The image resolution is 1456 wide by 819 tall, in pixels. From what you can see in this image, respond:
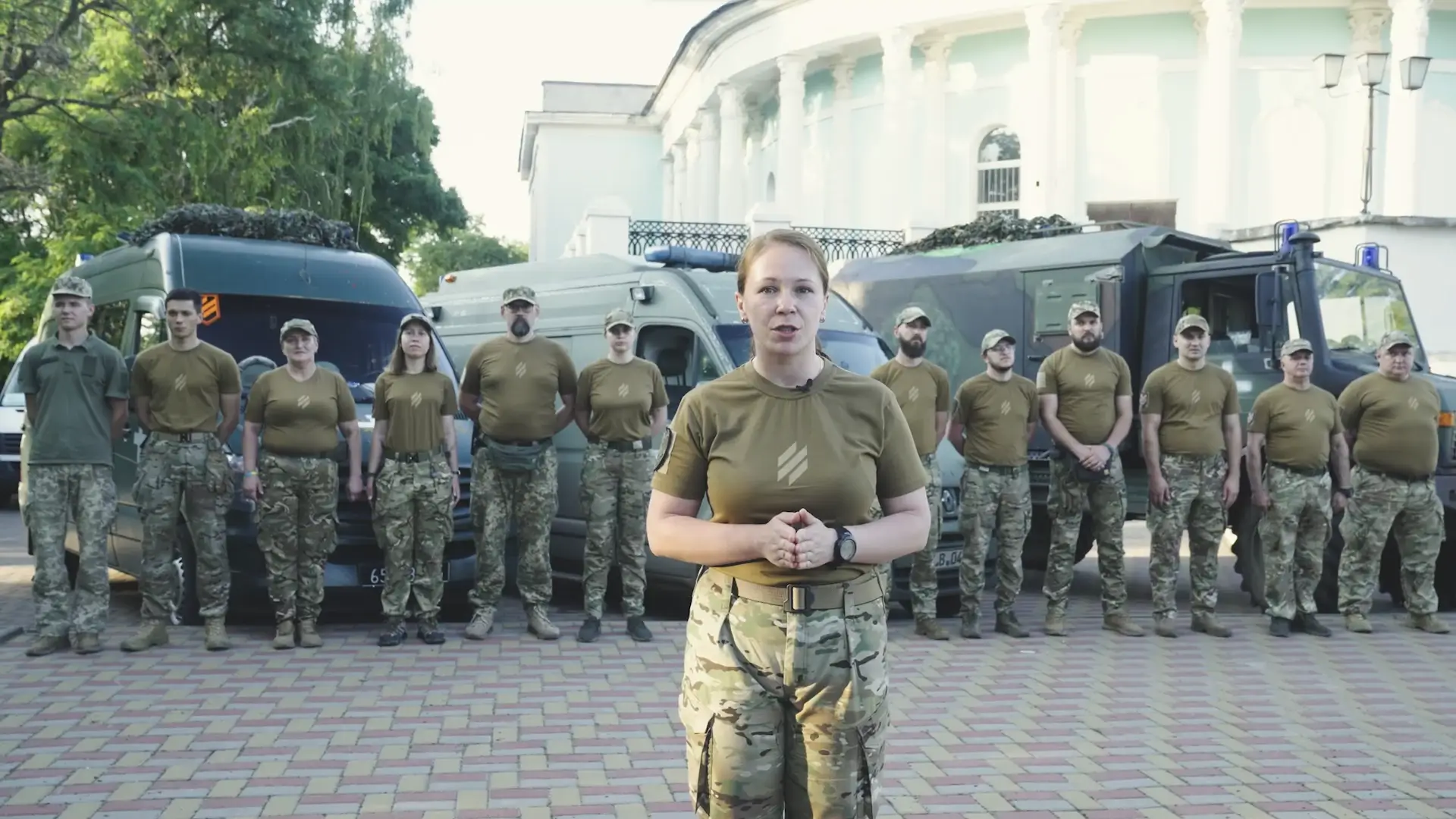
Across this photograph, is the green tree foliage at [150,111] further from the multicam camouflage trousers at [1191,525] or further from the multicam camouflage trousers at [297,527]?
the multicam camouflage trousers at [1191,525]

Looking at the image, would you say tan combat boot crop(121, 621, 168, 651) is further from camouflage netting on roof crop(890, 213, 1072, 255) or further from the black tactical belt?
camouflage netting on roof crop(890, 213, 1072, 255)

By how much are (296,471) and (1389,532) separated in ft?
23.6

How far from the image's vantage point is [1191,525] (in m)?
9.20

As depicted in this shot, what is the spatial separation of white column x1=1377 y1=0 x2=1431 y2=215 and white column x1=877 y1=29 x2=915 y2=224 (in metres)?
10.4

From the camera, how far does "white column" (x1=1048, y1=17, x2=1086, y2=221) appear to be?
31109mm

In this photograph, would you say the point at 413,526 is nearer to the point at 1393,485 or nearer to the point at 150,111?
the point at 1393,485

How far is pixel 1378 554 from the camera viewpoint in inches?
376

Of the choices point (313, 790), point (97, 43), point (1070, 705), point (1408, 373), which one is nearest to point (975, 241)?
point (1408, 373)

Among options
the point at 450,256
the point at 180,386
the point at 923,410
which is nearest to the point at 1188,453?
the point at 923,410

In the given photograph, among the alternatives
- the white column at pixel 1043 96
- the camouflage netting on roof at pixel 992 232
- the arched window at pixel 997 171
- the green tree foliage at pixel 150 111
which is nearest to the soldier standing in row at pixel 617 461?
the camouflage netting on roof at pixel 992 232

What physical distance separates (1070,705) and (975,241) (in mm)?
6733

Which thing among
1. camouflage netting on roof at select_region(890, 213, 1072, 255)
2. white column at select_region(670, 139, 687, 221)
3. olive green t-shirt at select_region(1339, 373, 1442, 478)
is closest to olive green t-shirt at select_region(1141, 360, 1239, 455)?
olive green t-shirt at select_region(1339, 373, 1442, 478)

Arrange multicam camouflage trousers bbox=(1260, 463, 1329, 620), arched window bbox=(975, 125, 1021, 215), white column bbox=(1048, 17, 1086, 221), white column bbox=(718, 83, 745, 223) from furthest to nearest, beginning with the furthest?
white column bbox=(718, 83, 745, 223), arched window bbox=(975, 125, 1021, 215), white column bbox=(1048, 17, 1086, 221), multicam camouflage trousers bbox=(1260, 463, 1329, 620)

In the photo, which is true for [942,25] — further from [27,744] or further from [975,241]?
[27,744]
